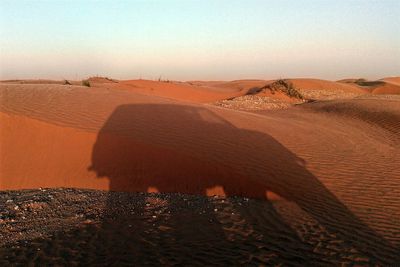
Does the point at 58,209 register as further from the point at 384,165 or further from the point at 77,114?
the point at 384,165

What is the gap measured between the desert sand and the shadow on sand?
0.02 m

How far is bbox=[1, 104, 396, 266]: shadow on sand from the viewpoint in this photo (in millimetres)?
4473

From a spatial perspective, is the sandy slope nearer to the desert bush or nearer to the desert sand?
the desert bush

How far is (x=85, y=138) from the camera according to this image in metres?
7.67

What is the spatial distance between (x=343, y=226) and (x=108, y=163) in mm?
3910

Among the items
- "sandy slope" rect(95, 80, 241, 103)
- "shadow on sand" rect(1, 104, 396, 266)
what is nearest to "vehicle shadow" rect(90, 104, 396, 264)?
"shadow on sand" rect(1, 104, 396, 266)

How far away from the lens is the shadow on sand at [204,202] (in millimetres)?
4473

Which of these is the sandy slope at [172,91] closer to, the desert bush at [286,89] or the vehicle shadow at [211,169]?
the desert bush at [286,89]

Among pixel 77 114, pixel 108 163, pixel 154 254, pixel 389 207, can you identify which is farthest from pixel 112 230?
pixel 77 114

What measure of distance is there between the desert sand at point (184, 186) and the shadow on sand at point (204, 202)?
22mm

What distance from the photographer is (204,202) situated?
6152mm

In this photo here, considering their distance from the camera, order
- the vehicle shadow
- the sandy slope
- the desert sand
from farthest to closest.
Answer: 1. the sandy slope
2. the vehicle shadow
3. the desert sand

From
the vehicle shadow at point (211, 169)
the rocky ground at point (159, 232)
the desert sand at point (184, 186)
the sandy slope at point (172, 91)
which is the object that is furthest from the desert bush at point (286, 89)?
the rocky ground at point (159, 232)

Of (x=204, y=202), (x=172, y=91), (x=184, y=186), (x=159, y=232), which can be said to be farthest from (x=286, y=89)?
(x=159, y=232)
